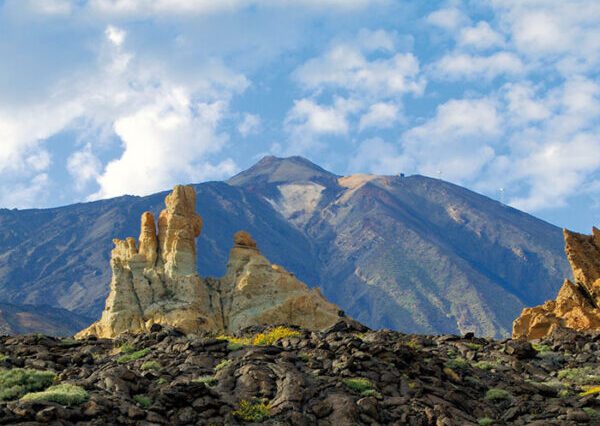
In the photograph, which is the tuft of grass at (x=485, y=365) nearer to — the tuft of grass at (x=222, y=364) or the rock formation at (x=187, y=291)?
the tuft of grass at (x=222, y=364)

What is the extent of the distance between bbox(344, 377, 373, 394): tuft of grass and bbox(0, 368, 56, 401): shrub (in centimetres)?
965

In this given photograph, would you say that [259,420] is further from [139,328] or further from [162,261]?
[162,261]

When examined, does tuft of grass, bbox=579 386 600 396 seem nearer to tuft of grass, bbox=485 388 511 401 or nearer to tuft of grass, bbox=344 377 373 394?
tuft of grass, bbox=485 388 511 401

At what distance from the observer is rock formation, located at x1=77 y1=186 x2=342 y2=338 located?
5691 cm

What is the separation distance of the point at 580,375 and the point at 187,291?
1111 inches

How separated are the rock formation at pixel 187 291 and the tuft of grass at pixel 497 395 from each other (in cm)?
2486

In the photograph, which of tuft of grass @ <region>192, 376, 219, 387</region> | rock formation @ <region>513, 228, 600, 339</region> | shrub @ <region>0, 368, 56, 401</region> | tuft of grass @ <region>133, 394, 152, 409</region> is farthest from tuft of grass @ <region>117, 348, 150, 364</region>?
rock formation @ <region>513, 228, 600, 339</region>

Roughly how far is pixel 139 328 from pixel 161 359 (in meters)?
24.8

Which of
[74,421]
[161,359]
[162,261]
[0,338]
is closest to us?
[74,421]

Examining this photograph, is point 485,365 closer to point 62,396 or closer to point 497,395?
point 497,395

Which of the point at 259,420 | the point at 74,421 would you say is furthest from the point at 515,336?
the point at 74,421

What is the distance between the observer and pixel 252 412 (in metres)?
25.9

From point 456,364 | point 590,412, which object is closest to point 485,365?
point 456,364

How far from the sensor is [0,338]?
39.8 meters
